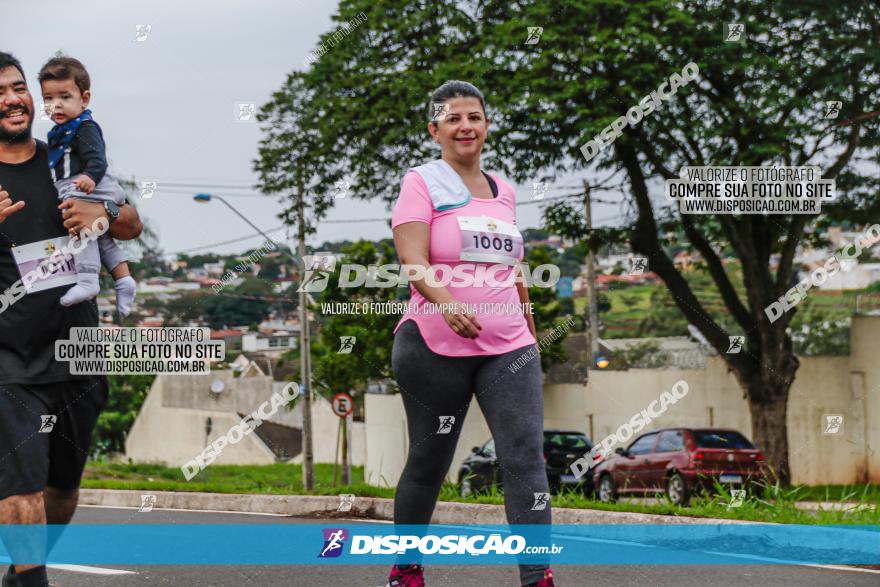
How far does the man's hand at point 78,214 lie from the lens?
12.6ft

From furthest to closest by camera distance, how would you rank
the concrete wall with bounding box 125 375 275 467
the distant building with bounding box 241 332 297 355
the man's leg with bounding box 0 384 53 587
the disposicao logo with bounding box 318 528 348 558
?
1. the concrete wall with bounding box 125 375 275 467
2. the distant building with bounding box 241 332 297 355
3. the disposicao logo with bounding box 318 528 348 558
4. the man's leg with bounding box 0 384 53 587

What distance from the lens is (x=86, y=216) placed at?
12.7ft

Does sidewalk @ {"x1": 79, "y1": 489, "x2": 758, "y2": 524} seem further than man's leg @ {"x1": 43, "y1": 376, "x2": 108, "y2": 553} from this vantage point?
Yes

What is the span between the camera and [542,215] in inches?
786

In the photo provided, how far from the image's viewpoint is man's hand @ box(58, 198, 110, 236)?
12.6 feet

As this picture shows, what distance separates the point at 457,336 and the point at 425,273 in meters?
0.25

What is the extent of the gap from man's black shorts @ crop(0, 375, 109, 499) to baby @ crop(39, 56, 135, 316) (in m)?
0.31

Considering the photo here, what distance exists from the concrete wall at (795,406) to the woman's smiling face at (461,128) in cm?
1492

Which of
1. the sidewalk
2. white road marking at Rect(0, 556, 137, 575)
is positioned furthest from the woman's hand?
the sidewalk

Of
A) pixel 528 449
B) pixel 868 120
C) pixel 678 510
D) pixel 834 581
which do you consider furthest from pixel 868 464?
pixel 528 449

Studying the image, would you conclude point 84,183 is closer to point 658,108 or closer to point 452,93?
point 452,93

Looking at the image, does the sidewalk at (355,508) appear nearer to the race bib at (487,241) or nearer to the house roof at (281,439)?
the race bib at (487,241)

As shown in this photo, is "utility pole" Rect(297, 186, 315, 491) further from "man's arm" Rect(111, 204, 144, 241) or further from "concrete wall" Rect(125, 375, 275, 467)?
"concrete wall" Rect(125, 375, 275, 467)

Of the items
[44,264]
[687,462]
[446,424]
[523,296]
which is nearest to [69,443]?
[44,264]
